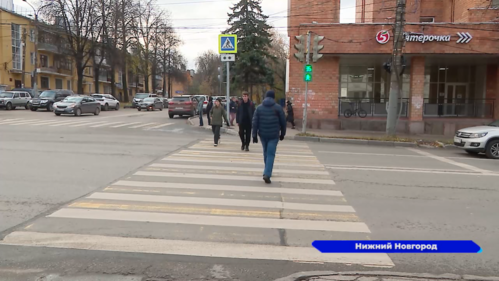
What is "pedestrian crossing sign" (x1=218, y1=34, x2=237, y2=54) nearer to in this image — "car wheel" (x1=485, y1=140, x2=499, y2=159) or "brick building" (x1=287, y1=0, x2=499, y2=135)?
"brick building" (x1=287, y1=0, x2=499, y2=135)

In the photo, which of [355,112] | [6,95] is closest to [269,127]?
[355,112]

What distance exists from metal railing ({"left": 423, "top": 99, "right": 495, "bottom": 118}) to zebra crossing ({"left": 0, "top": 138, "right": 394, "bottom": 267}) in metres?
17.5

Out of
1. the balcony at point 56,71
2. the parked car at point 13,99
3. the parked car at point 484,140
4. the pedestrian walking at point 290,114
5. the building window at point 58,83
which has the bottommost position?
the parked car at point 484,140

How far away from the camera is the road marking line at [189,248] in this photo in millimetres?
4152

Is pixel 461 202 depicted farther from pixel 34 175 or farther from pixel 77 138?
pixel 77 138

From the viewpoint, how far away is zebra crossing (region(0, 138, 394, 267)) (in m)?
4.35

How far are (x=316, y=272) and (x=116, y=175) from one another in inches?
220

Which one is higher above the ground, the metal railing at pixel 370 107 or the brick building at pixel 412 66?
the brick building at pixel 412 66

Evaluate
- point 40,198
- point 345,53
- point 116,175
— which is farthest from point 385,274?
point 345,53

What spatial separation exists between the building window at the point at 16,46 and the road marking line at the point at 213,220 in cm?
5572

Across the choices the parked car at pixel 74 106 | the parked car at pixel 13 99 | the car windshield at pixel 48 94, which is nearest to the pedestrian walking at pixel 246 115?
the parked car at pixel 74 106

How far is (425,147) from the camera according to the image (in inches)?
627

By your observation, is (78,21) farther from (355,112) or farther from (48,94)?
(355,112)
